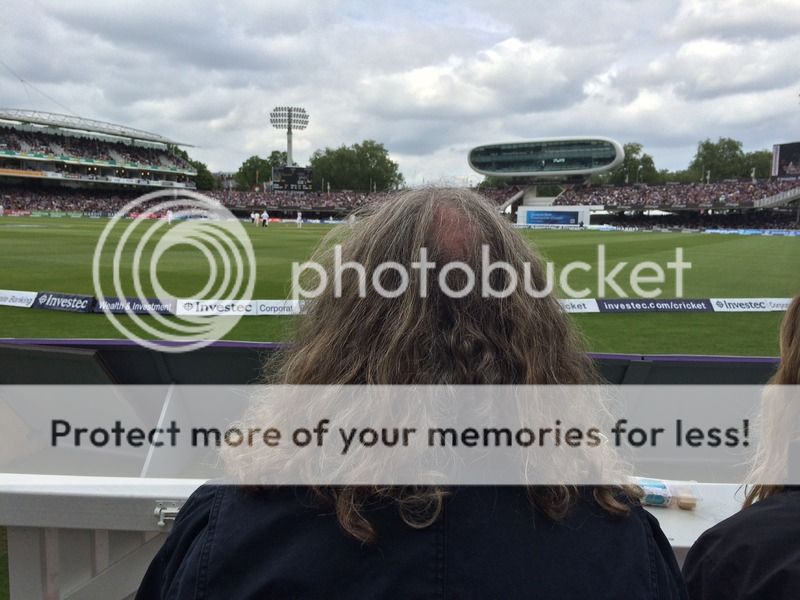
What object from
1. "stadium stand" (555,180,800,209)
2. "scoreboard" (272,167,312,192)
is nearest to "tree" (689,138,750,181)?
"stadium stand" (555,180,800,209)

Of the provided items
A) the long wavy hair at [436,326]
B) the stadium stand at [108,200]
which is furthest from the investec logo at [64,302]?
the stadium stand at [108,200]

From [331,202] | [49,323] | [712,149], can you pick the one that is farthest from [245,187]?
[49,323]

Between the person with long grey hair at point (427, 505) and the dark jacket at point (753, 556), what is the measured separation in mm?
241

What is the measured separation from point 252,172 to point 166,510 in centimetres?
12444

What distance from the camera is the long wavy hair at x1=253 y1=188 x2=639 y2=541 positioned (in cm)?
117

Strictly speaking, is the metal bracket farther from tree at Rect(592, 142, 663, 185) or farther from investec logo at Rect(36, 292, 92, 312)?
tree at Rect(592, 142, 663, 185)

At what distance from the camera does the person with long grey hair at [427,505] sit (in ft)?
3.35

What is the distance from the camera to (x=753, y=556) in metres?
1.35

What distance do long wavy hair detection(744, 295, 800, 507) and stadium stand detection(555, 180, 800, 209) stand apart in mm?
69063

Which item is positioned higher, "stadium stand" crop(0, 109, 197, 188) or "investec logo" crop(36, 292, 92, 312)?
"stadium stand" crop(0, 109, 197, 188)

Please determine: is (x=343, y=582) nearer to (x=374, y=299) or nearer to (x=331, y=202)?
(x=374, y=299)

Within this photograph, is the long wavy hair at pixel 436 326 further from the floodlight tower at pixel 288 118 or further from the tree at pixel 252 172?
the tree at pixel 252 172

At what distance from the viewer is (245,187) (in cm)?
11806

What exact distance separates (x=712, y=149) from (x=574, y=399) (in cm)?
11609
